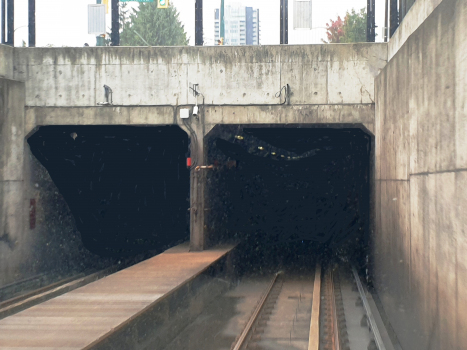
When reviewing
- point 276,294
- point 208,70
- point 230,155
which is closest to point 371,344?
point 276,294

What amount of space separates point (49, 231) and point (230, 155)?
23.3 ft

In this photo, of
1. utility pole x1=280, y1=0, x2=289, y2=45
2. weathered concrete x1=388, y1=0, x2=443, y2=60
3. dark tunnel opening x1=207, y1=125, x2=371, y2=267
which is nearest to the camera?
weathered concrete x1=388, y1=0, x2=443, y2=60

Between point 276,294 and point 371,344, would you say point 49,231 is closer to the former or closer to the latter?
point 276,294

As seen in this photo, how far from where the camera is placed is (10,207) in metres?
13.3

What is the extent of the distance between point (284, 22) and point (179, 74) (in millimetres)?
3687

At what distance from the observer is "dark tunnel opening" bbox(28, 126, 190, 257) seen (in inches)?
600

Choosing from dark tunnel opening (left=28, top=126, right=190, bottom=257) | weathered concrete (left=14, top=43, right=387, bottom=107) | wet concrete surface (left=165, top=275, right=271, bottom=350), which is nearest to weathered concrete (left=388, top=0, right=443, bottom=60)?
weathered concrete (left=14, top=43, right=387, bottom=107)

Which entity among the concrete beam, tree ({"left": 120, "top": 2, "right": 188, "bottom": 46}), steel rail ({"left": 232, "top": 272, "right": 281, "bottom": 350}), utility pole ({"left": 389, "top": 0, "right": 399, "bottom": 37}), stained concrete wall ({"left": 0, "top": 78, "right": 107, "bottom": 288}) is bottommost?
steel rail ({"left": 232, "top": 272, "right": 281, "bottom": 350})

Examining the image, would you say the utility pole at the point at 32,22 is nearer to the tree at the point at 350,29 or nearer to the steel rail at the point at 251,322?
the steel rail at the point at 251,322

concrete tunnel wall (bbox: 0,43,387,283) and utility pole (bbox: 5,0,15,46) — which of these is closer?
concrete tunnel wall (bbox: 0,43,387,283)

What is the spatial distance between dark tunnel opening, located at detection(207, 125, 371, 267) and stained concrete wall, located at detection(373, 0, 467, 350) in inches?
290

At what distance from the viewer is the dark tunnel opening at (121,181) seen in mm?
15242

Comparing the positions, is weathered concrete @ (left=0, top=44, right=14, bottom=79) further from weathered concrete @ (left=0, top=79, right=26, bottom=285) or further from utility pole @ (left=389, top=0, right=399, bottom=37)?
utility pole @ (left=389, top=0, right=399, bottom=37)

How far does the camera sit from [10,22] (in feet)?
50.5
